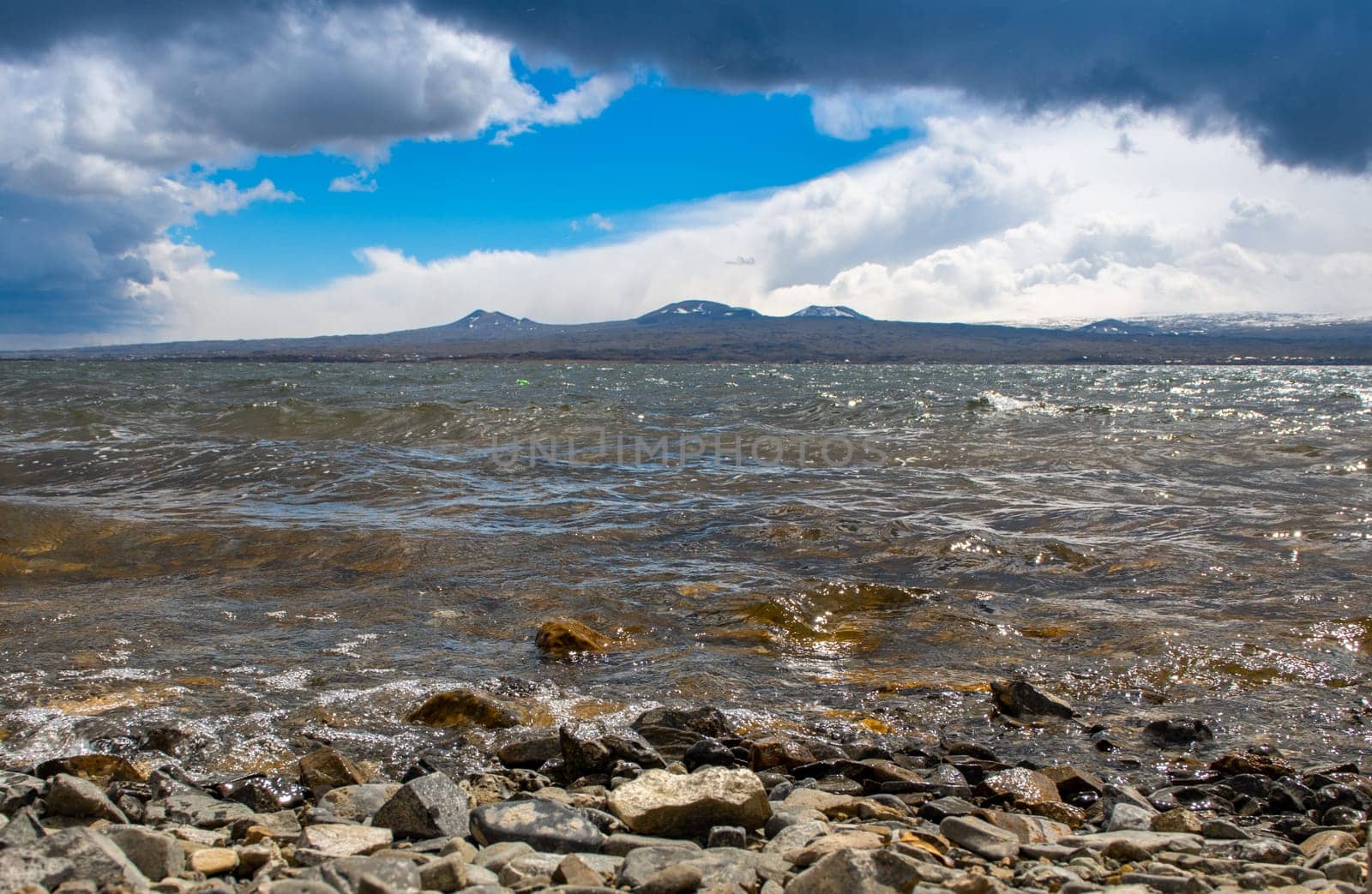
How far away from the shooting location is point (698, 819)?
401cm

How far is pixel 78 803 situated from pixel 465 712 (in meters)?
2.29

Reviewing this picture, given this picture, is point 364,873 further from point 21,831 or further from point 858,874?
point 858,874

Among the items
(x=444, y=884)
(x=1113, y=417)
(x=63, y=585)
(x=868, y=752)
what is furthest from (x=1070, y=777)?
(x=1113, y=417)

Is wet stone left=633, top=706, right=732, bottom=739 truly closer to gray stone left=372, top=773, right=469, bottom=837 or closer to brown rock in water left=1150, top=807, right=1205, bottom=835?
gray stone left=372, top=773, right=469, bottom=837

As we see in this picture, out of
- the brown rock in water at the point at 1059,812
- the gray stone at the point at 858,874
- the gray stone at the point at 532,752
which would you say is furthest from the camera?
the gray stone at the point at 532,752

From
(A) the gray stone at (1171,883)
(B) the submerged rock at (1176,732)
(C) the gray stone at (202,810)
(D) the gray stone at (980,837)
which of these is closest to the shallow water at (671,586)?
(B) the submerged rock at (1176,732)

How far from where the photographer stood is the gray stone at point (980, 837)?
371 cm

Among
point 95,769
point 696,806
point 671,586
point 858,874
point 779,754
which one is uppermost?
point 858,874

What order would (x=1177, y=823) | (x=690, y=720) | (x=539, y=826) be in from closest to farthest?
1. (x=539, y=826)
2. (x=1177, y=823)
3. (x=690, y=720)

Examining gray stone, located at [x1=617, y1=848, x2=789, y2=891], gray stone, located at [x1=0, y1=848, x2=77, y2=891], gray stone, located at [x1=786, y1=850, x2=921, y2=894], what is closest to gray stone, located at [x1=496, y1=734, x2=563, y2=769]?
gray stone, located at [x1=617, y1=848, x2=789, y2=891]

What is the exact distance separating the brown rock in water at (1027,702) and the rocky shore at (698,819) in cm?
18

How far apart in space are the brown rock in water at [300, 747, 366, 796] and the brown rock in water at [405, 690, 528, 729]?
924 millimetres

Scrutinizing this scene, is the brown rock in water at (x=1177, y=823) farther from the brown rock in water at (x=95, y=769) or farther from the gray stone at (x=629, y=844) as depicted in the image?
the brown rock in water at (x=95, y=769)

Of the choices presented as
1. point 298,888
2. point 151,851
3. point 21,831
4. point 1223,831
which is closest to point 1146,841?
point 1223,831
